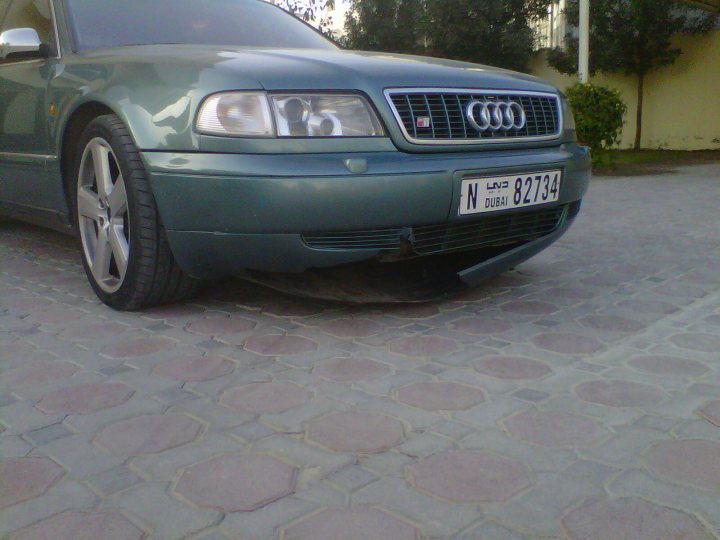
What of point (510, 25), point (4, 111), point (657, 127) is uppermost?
point (510, 25)

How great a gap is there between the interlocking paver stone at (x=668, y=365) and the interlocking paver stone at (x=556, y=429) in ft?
1.68

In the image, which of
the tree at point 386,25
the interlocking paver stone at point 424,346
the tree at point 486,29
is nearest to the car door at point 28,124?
the interlocking paver stone at point 424,346

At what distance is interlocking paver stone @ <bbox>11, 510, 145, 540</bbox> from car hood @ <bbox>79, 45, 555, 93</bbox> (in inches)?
62.3

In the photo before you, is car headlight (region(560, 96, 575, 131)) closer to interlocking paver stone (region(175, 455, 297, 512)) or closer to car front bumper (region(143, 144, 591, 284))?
car front bumper (region(143, 144, 591, 284))

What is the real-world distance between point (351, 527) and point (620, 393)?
3.43ft

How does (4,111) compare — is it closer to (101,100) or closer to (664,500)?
(101,100)

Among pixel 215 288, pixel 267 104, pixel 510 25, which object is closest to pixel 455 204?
pixel 267 104

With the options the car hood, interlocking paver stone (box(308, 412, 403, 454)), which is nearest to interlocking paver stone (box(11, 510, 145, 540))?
interlocking paver stone (box(308, 412, 403, 454))

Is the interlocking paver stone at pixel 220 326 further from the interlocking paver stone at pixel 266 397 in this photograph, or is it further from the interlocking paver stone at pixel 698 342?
the interlocking paver stone at pixel 698 342

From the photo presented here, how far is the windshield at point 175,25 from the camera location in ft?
12.1

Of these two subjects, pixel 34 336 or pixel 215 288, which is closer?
pixel 34 336

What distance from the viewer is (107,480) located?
1.76 meters

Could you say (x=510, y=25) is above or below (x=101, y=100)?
above

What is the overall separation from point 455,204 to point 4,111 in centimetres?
258
